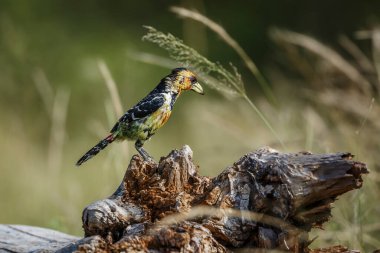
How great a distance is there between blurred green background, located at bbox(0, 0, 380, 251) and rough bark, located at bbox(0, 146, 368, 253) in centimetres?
91

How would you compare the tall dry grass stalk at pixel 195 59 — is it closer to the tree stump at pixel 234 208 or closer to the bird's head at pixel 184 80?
the bird's head at pixel 184 80

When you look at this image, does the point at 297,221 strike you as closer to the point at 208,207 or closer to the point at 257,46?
the point at 208,207

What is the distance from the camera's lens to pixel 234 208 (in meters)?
2.91

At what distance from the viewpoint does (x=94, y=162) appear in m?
7.92

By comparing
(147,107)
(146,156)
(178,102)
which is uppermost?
(178,102)

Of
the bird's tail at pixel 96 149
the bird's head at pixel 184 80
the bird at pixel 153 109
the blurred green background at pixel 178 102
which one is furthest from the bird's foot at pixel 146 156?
the blurred green background at pixel 178 102

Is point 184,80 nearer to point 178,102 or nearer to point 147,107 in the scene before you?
point 147,107

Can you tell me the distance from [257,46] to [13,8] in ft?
9.30

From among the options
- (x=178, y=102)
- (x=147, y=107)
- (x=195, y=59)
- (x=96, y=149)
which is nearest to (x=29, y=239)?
(x=96, y=149)

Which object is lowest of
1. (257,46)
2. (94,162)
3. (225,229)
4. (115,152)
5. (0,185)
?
(225,229)

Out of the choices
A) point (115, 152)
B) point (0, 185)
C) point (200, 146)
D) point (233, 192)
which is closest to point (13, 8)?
point (200, 146)

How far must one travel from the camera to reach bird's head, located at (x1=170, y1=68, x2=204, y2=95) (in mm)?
3416

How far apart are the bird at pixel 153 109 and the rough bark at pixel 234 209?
434 millimetres

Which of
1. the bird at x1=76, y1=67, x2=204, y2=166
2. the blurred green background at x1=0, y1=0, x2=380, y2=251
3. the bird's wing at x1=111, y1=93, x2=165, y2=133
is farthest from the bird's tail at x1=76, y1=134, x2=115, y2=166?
the blurred green background at x1=0, y1=0, x2=380, y2=251
